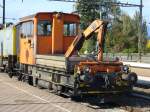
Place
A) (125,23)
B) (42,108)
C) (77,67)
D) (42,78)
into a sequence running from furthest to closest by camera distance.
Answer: (125,23), (42,78), (77,67), (42,108)

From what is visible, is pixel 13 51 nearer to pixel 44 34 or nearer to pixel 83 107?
pixel 44 34

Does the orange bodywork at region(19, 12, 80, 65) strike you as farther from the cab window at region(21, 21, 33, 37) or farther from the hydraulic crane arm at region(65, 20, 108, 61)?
the hydraulic crane arm at region(65, 20, 108, 61)

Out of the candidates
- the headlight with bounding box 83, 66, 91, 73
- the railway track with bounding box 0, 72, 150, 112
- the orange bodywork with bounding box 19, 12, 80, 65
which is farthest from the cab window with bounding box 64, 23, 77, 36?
the headlight with bounding box 83, 66, 91, 73

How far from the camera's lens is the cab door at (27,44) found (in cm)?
2169

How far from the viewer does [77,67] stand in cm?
1580

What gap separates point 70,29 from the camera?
2184 centimetres

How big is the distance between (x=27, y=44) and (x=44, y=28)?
1740mm

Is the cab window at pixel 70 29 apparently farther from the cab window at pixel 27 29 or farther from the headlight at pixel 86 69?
the headlight at pixel 86 69

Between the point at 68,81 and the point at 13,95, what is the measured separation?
8.81ft

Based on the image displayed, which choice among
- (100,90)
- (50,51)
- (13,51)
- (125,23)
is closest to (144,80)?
(50,51)

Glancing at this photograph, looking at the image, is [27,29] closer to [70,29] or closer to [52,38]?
[52,38]

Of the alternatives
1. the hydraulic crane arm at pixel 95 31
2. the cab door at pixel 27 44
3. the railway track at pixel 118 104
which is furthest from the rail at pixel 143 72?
the hydraulic crane arm at pixel 95 31

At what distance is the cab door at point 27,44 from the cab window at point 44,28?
1.83 feet

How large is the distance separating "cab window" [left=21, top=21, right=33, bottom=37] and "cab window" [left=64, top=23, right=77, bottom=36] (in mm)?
1551
